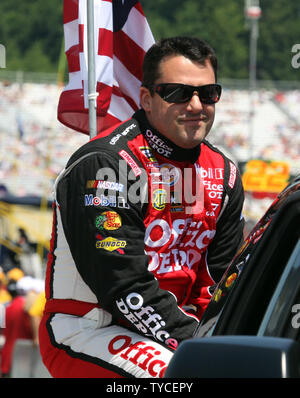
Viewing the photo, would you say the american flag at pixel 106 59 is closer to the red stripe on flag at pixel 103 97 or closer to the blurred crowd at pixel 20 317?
the red stripe on flag at pixel 103 97

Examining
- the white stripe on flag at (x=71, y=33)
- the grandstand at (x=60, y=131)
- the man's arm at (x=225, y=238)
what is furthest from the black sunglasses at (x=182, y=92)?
the grandstand at (x=60, y=131)

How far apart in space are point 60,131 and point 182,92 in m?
27.0

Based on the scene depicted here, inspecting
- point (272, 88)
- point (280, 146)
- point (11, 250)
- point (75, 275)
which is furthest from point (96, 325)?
point (272, 88)

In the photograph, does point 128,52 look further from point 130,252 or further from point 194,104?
point 130,252

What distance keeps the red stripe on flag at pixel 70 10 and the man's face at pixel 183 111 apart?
125 cm

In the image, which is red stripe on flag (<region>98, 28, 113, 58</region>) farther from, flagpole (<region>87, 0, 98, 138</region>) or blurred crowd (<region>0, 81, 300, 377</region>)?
blurred crowd (<region>0, 81, 300, 377</region>)

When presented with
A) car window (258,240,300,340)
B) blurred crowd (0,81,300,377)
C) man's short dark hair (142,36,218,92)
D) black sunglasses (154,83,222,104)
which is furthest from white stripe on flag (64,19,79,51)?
blurred crowd (0,81,300,377)

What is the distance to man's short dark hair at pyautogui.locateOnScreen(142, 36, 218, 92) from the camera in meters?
2.85

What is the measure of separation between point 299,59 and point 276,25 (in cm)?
6519

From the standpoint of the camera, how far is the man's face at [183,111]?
2826 mm

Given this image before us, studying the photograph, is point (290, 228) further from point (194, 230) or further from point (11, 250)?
point (11, 250)

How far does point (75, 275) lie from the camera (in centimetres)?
271

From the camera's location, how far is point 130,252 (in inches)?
102

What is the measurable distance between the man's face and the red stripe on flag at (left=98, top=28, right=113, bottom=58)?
107cm
